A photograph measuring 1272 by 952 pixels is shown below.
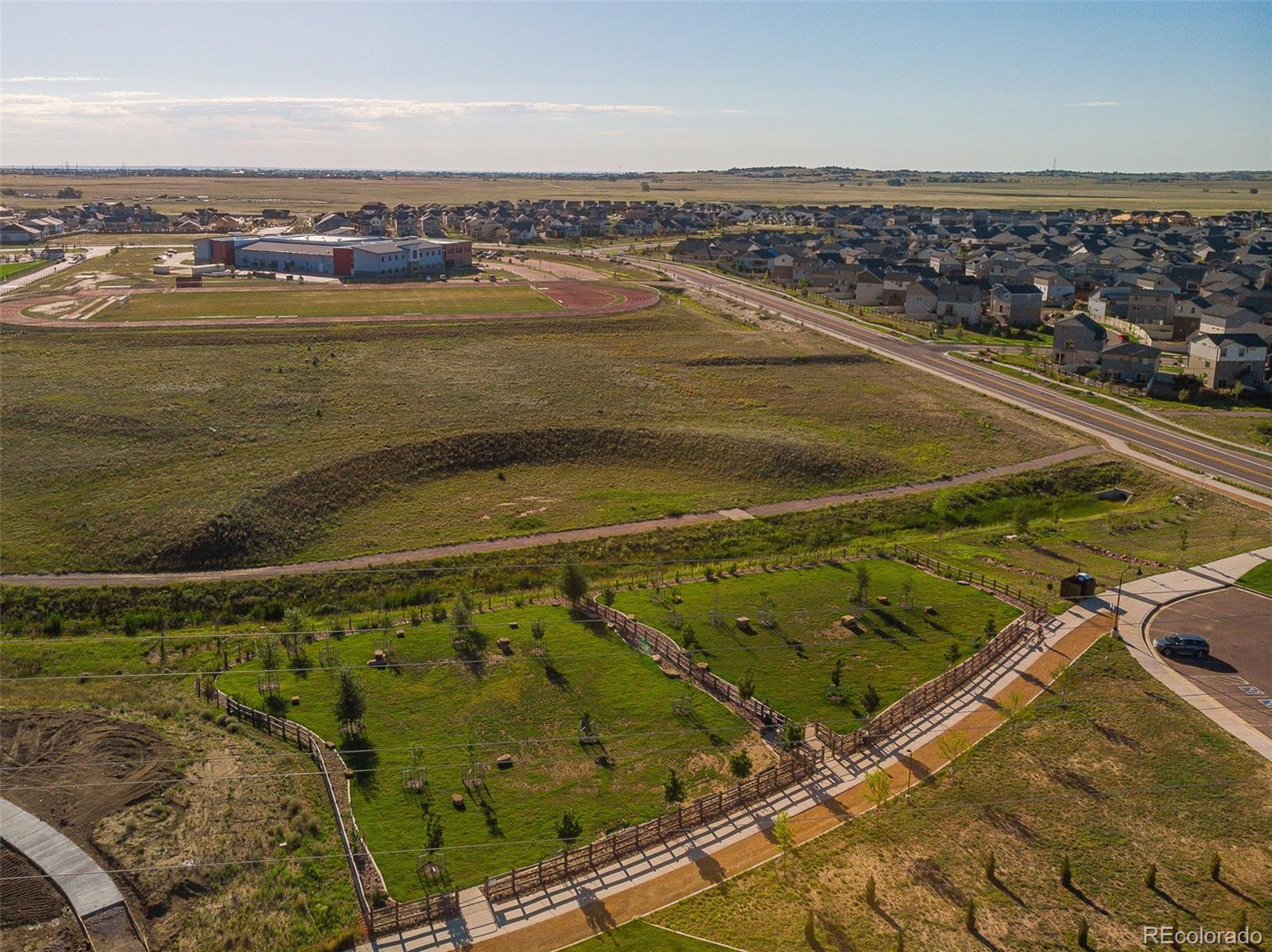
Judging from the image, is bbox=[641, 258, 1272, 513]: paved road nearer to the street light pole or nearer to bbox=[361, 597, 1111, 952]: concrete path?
the street light pole

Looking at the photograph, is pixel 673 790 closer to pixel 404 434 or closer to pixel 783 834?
pixel 783 834

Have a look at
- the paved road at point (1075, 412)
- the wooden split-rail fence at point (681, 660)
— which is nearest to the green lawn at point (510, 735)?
the wooden split-rail fence at point (681, 660)

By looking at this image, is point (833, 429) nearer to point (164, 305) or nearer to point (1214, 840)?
point (1214, 840)

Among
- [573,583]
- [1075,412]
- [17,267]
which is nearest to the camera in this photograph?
[573,583]

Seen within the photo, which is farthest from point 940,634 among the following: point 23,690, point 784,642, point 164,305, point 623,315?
point 164,305

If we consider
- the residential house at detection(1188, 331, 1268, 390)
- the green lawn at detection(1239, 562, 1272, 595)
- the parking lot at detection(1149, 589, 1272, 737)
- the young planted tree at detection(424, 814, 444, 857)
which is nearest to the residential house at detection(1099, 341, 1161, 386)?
the residential house at detection(1188, 331, 1268, 390)

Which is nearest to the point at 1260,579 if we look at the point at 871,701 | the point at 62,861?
the point at 871,701
